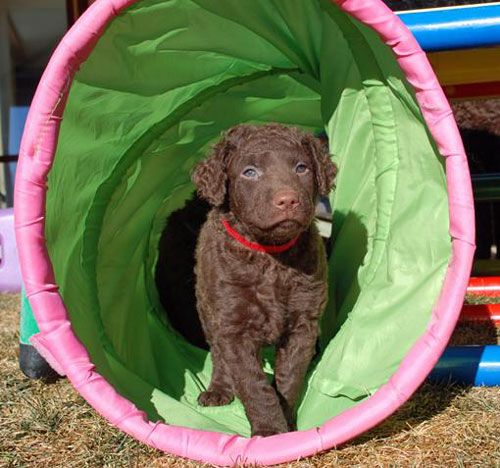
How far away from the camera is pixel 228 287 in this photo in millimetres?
3197

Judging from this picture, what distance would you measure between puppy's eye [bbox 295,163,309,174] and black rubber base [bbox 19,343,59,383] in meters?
1.71

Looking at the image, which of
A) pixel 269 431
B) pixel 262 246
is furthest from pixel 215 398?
pixel 262 246

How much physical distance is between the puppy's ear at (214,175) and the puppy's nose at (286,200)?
1.67 ft

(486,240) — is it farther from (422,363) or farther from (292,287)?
(422,363)

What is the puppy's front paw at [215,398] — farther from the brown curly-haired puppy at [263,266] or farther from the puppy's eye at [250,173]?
the puppy's eye at [250,173]

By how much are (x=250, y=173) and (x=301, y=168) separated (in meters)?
0.23

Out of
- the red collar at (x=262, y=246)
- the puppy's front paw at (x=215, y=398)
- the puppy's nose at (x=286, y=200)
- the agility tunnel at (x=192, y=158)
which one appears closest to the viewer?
the agility tunnel at (x=192, y=158)

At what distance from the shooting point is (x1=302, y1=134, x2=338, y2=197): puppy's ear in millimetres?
3338

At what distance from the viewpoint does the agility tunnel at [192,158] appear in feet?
8.43

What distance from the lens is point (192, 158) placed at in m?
5.04

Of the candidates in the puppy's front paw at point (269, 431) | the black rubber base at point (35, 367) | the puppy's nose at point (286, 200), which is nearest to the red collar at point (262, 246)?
the puppy's nose at point (286, 200)

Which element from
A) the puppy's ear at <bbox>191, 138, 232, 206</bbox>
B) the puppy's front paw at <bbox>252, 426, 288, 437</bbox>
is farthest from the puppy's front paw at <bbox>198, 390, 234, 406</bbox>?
the puppy's ear at <bbox>191, 138, 232, 206</bbox>

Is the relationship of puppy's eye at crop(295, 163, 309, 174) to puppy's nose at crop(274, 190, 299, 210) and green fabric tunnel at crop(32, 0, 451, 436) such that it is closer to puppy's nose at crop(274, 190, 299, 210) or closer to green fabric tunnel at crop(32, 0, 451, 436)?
puppy's nose at crop(274, 190, 299, 210)

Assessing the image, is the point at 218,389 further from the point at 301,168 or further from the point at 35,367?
the point at 301,168
